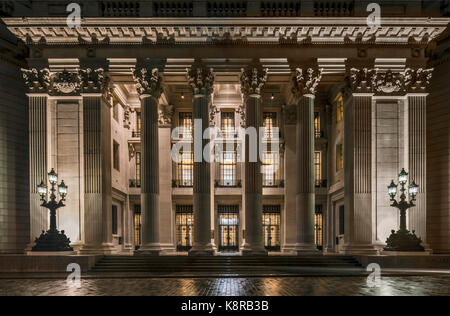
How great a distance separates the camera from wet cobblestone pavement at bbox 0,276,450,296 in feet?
46.7

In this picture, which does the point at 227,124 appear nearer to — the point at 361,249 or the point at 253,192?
the point at 253,192

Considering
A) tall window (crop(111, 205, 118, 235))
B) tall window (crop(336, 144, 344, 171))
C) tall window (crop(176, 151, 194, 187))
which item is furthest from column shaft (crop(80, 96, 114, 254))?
tall window (crop(336, 144, 344, 171))

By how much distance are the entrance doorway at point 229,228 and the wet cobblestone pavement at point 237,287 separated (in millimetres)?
17405

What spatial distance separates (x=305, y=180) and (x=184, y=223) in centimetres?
1344

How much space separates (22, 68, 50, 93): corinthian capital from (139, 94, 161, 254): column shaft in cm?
613

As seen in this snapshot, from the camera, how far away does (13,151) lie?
2889cm

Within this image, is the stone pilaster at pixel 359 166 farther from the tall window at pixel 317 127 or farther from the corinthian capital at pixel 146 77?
the corinthian capital at pixel 146 77

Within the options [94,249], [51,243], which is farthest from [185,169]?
[51,243]

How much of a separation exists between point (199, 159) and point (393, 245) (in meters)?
12.3

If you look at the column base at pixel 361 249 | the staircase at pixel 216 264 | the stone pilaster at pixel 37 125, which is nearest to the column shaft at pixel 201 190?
the staircase at pixel 216 264

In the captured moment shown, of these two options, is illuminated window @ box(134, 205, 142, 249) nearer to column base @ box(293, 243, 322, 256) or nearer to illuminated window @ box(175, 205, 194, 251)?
illuminated window @ box(175, 205, 194, 251)

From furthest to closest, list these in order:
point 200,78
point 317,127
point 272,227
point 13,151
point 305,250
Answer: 1. point 272,227
2. point 317,127
3. point 13,151
4. point 200,78
5. point 305,250

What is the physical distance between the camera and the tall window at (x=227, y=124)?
36.8 meters
